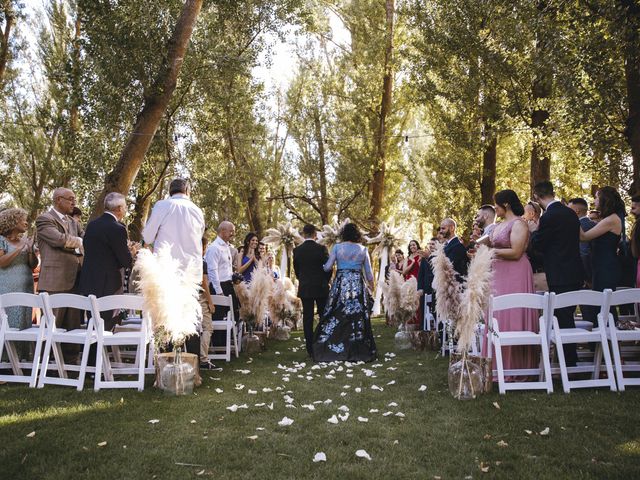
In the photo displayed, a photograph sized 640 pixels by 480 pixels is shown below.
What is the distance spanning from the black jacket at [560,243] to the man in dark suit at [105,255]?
4.89 metres

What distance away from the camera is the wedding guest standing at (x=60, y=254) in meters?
6.71

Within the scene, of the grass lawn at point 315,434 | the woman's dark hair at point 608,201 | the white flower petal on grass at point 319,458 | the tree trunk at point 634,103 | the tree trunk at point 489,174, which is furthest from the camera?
the tree trunk at point 489,174

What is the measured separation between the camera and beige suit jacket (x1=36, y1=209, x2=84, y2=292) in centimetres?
670

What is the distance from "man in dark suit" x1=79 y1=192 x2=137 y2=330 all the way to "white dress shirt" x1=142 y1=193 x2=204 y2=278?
368 millimetres

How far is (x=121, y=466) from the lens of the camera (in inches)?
143

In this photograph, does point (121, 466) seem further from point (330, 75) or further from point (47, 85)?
point (47, 85)

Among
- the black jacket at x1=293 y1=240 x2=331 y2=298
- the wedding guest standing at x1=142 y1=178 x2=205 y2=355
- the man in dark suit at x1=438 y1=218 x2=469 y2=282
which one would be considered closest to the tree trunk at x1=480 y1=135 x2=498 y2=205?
the man in dark suit at x1=438 y1=218 x2=469 y2=282

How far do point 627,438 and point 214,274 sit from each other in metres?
5.86

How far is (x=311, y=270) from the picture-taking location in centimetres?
891

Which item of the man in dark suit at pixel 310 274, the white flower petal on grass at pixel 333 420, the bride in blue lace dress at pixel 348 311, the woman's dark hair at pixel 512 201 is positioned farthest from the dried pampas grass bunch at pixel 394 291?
the white flower petal on grass at pixel 333 420

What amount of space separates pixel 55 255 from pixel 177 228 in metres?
1.76

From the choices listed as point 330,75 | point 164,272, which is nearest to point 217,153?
point 330,75

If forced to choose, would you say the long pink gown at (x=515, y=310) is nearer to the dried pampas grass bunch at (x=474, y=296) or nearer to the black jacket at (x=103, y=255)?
the dried pampas grass bunch at (x=474, y=296)

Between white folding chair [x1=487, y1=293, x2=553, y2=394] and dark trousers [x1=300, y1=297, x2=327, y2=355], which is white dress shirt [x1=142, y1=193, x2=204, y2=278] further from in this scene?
white folding chair [x1=487, y1=293, x2=553, y2=394]
